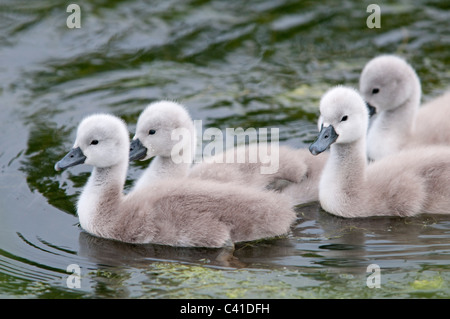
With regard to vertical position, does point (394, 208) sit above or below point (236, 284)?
above

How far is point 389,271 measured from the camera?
6.84 m

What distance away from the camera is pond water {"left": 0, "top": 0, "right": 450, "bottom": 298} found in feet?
22.3

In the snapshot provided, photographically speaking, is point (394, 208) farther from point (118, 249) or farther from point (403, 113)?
point (118, 249)

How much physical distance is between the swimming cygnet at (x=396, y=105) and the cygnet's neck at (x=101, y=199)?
2.91 metres

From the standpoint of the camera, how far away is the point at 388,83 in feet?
30.3

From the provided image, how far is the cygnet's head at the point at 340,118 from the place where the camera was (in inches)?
310

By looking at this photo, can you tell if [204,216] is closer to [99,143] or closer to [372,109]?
[99,143]

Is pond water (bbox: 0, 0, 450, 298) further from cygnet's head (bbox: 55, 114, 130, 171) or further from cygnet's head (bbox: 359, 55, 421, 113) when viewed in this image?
cygnet's head (bbox: 359, 55, 421, 113)

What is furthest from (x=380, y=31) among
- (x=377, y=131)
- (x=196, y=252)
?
(x=196, y=252)

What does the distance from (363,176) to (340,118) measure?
0.56m

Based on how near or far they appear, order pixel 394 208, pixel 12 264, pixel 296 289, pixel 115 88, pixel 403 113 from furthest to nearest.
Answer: pixel 115 88
pixel 403 113
pixel 394 208
pixel 12 264
pixel 296 289

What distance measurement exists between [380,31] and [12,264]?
7.21 metres

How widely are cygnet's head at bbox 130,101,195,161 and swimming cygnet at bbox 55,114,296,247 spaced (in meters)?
0.30

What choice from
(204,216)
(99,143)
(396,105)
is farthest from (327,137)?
(99,143)
